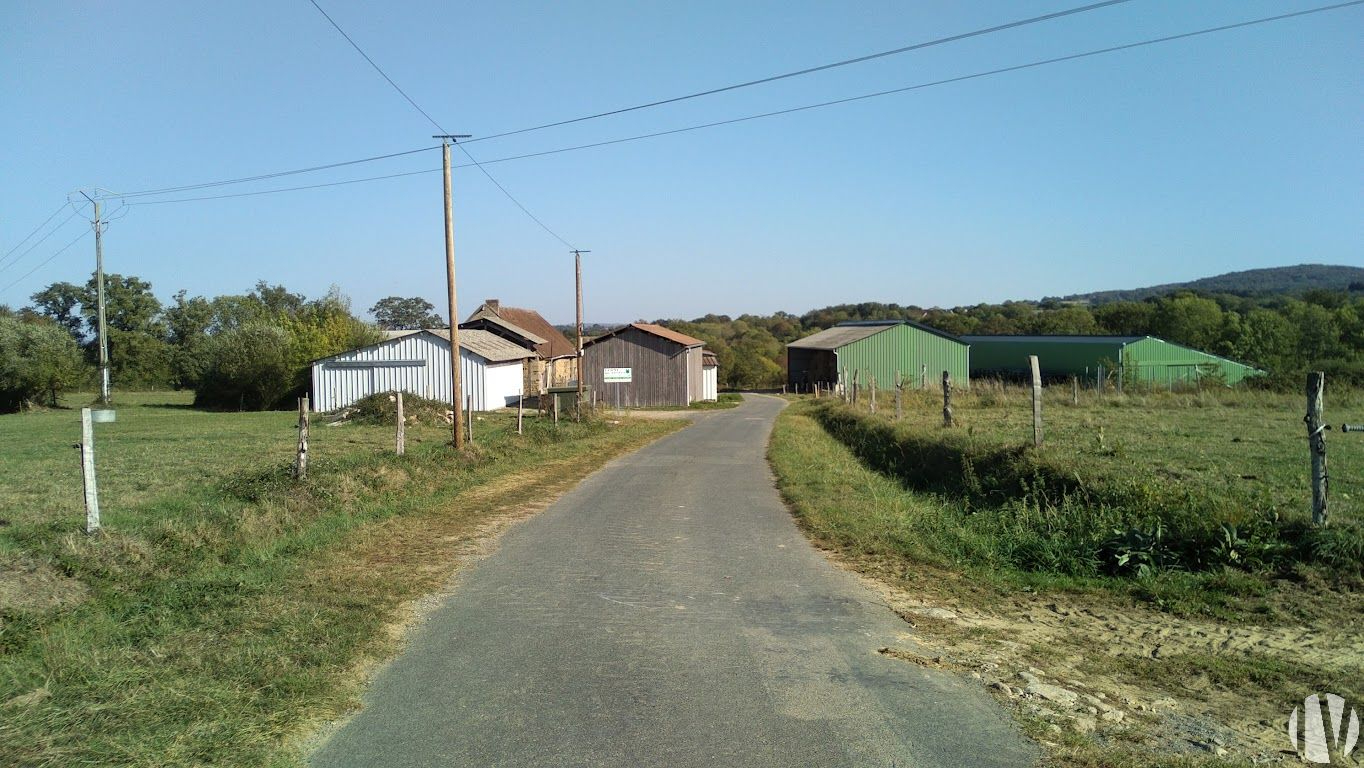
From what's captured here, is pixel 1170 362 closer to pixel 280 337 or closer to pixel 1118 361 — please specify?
pixel 1118 361

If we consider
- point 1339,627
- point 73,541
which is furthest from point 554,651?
point 1339,627

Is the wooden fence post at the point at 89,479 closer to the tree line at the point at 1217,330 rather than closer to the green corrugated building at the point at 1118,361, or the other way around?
the tree line at the point at 1217,330

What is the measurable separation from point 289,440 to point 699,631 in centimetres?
2307

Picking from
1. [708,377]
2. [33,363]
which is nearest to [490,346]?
[708,377]

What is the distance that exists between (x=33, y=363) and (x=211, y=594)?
51.5 metres

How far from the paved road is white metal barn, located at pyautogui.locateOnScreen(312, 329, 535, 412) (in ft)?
114

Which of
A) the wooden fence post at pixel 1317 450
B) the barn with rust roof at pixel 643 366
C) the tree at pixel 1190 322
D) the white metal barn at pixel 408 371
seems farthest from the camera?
the tree at pixel 1190 322

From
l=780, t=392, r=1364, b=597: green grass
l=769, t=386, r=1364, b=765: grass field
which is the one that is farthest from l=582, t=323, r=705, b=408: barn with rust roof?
l=769, t=386, r=1364, b=765: grass field

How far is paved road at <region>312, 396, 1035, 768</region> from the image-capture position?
4660 millimetres

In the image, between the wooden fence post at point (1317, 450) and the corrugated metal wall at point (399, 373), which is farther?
the corrugated metal wall at point (399, 373)

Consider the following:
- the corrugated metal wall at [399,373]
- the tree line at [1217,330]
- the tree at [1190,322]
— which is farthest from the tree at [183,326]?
the tree at [1190,322]

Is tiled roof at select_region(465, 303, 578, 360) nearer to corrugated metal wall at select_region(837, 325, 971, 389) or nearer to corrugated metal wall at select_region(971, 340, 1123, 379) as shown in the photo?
corrugated metal wall at select_region(837, 325, 971, 389)

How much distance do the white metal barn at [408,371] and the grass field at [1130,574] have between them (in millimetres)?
29879
